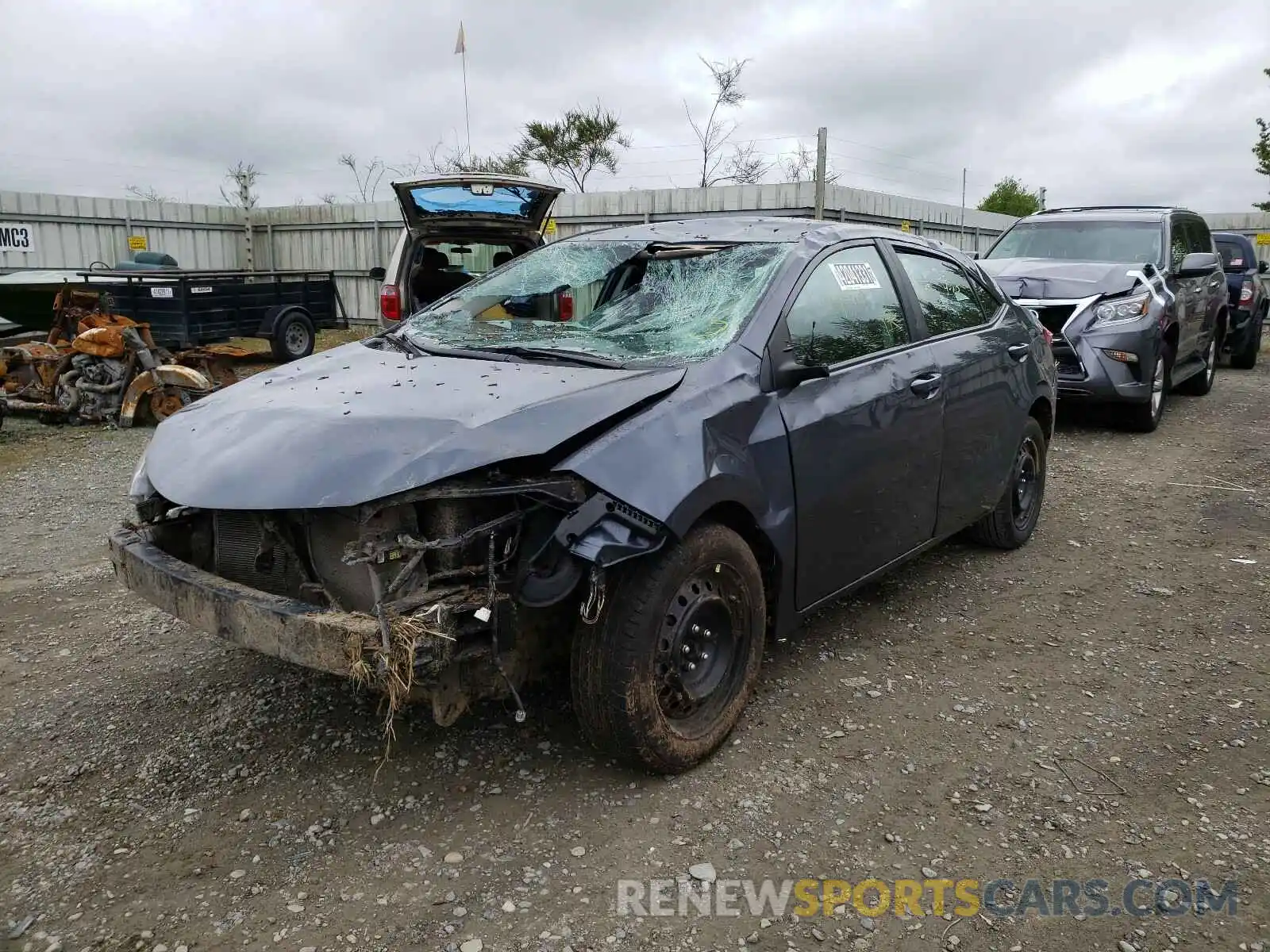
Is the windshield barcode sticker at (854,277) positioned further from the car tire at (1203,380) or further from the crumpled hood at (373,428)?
the car tire at (1203,380)

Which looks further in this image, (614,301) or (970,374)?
(970,374)

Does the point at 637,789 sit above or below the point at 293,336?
below

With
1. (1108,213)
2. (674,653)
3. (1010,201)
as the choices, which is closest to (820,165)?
(1108,213)

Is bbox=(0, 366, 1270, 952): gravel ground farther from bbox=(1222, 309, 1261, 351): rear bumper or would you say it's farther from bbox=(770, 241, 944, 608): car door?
bbox=(1222, 309, 1261, 351): rear bumper

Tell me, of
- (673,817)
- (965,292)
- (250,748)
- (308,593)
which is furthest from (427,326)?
(965,292)

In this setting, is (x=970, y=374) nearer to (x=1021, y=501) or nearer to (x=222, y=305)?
(x=1021, y=501)

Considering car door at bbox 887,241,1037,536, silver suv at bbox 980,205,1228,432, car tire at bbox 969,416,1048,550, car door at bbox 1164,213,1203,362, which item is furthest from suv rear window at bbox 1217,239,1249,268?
car door at bbox 887,241,1037,536

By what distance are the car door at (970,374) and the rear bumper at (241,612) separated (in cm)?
272

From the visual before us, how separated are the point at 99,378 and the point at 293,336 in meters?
3.78

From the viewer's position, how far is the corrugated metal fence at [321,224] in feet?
48.1

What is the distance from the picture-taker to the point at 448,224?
28.5 ft

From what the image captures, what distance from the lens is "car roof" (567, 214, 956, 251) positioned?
13.2 ft

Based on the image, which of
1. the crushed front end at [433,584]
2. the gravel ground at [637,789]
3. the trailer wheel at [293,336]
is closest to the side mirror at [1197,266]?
the gravel ground at [637,789]

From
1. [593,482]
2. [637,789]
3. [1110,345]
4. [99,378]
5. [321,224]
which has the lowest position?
[637,789]
